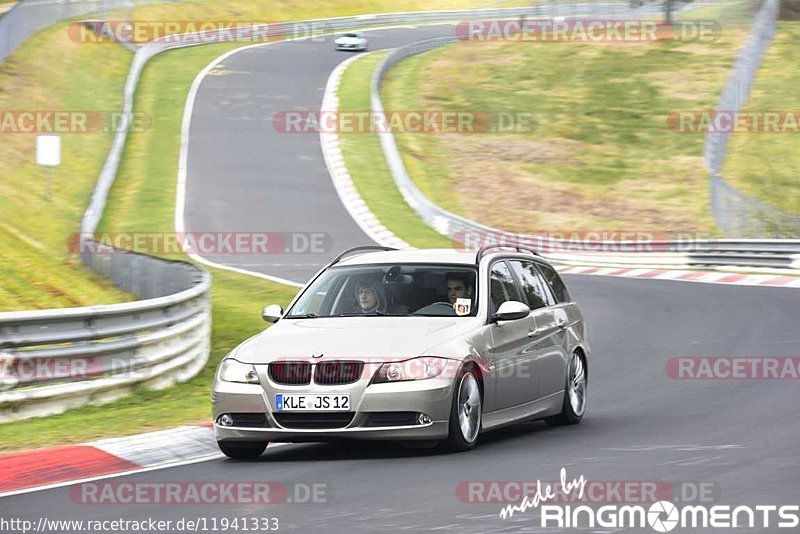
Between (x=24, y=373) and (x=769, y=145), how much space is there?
39.1 m

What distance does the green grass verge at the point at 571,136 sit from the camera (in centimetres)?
4300

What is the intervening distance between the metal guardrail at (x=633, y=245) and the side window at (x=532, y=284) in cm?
1847

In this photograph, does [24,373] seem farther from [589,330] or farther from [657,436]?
[589,330]

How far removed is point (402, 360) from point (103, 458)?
2297 mm

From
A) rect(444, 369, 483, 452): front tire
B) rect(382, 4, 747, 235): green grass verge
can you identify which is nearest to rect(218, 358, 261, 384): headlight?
rect(444, 369, 483, 452): front tire

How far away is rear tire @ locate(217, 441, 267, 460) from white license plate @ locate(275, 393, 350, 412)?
53 centimetres

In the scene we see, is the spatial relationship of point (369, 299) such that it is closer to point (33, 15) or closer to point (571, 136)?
point (33, 15)

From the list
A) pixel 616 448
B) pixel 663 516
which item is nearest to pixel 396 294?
pixel 616 448

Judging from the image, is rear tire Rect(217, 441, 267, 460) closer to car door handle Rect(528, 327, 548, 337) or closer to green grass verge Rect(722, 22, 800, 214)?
car door handle Rect(528, 327, 548, 337)

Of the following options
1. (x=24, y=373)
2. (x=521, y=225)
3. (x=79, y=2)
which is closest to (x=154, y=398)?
(x=24, y=373)

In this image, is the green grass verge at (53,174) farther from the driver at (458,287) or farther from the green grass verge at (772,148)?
the green grass verge at (772,148)

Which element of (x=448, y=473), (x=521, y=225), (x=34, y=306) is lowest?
(x=521, y=225)

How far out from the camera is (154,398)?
47.7 ft

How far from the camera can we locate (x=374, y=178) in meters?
44.1
